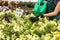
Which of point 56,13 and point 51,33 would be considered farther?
point 56,13

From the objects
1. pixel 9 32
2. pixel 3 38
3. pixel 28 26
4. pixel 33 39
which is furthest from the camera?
pixel 28 26

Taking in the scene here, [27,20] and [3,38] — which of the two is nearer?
[3,38]

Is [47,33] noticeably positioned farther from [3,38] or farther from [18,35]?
[3,38]

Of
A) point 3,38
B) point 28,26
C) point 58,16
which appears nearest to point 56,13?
point 58,16

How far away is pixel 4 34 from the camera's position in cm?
280

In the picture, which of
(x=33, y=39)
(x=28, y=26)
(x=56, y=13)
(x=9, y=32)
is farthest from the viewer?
(x=56, y=13)

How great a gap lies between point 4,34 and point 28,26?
0.41 metres

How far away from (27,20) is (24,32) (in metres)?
0.64

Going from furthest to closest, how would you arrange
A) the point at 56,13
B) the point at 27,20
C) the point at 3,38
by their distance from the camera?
1. the point at 56,13
2. the point at 27,20
3. the point at 3,38

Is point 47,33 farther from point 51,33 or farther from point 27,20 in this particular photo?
point 27,20

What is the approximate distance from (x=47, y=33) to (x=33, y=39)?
1.11 feet

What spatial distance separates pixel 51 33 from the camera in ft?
9.08

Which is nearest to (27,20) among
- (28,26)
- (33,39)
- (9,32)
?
(28,26)

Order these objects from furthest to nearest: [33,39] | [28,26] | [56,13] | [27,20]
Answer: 1. [56,13]
2. [27,20]
3. [28,26]
4. [33,39]
